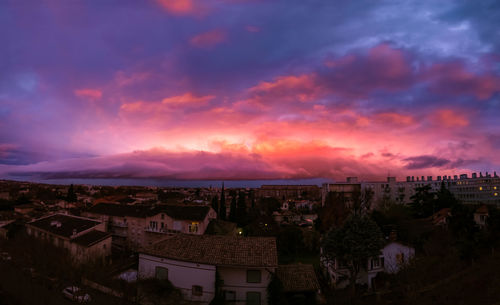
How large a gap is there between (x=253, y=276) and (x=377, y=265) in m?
14.3

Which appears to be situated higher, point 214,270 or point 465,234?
point 465,234

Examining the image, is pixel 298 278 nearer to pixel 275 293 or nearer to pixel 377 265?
pixel 275 293

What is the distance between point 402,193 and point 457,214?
46.1 m

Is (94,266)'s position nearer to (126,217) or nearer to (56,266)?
(56,266)

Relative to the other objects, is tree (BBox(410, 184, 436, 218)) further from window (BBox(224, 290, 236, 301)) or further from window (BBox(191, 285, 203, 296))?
window (BBox(191, 285, 203, 296))

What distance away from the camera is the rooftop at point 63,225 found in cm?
3806

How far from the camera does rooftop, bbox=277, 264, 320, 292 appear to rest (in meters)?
22.8

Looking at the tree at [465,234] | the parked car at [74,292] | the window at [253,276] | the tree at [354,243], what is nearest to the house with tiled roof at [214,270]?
the window at [253,276]

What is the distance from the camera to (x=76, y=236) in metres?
36.6

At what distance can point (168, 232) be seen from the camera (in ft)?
138

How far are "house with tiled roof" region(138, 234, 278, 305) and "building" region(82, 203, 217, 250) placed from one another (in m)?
18.3

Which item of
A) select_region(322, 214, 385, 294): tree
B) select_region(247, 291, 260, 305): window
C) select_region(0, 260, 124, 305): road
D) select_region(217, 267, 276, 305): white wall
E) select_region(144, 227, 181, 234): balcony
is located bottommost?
select_region(0, 260, 124, 305): road

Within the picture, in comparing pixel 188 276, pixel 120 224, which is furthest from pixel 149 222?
pixel 188 276

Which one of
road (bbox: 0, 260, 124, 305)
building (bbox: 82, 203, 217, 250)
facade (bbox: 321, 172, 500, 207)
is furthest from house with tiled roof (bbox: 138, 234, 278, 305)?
facade (bbox: 321, 172, 500, 207)
